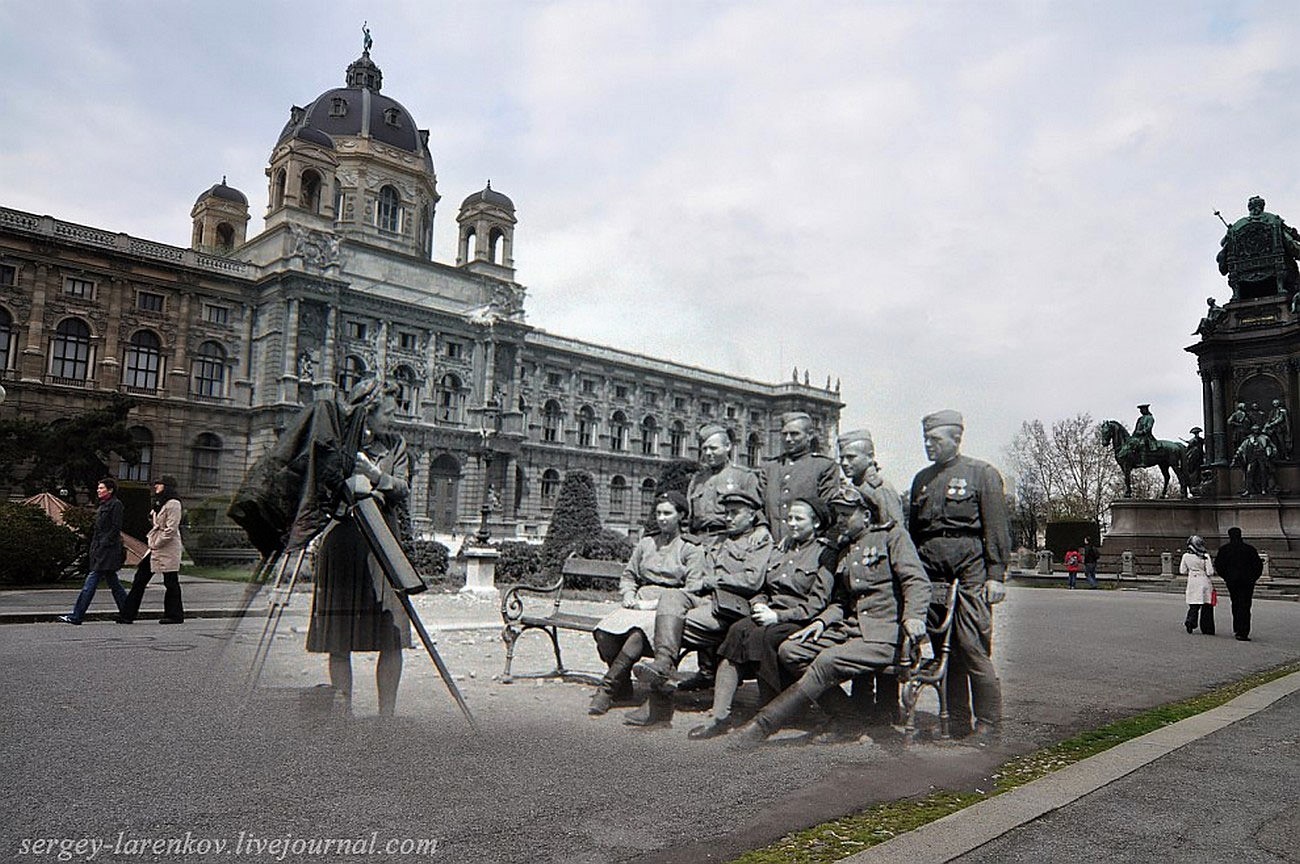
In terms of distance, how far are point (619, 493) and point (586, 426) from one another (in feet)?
17.0

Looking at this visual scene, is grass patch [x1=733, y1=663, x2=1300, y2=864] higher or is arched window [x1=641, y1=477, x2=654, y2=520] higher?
arched window [x1=641, y1=477, x2=654, y2=520]

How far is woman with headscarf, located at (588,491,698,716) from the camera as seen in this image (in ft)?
18.9

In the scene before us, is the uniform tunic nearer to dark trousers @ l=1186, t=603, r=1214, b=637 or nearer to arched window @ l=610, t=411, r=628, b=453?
dark trousers @ l=1186, t=603, r=1214, b=637

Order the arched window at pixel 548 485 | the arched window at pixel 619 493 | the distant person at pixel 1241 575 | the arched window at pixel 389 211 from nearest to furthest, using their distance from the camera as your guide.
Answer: the distant person at pixel 1241 575
the arched window at pixel 389 211
the arched window at pixel 548 485
the arched window at pixel 619 493

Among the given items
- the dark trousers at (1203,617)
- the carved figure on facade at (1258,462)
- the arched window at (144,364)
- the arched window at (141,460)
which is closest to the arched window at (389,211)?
the arched window at (141,460)

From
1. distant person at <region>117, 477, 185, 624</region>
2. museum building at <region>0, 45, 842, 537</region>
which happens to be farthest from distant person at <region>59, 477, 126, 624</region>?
museum building at <region>0, 45, 842, 537</region>

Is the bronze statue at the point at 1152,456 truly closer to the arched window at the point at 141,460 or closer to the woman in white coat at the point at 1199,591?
the woman in white coat at the point at 1199,591

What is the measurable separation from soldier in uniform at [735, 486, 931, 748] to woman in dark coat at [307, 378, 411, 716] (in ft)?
6.57

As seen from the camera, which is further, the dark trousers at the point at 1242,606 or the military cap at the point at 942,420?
the dark trousers at the point at 1242,606

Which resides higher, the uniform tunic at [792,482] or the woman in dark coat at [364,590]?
the uniform tunic at [792,482]

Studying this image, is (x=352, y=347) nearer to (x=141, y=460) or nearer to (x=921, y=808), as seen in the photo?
(x=141, y=460)

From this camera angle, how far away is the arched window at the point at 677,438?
57.8m

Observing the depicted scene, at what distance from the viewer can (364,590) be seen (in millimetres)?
4352

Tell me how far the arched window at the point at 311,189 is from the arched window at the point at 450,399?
32.8 feet
